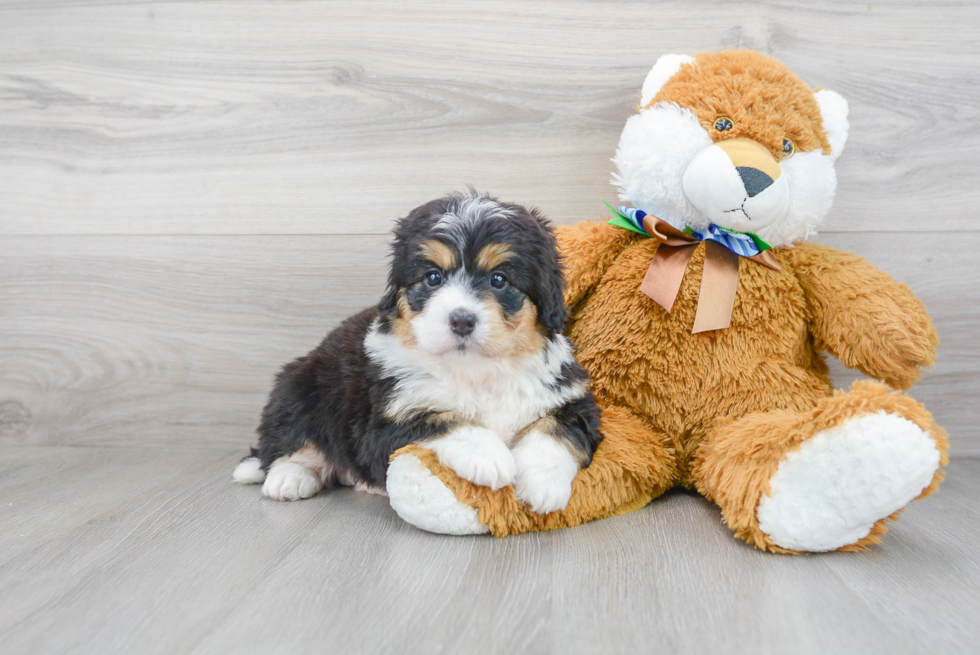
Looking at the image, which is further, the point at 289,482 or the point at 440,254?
the point at 289,482

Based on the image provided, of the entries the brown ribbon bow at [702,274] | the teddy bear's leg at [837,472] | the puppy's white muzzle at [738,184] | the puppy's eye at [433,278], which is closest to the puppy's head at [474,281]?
the puppy's eye at [433,278]

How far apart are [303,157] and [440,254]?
102cm

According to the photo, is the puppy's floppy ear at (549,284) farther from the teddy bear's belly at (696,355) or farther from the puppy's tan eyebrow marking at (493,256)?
the teddy bear's belly at (696,355)

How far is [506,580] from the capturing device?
1.34m

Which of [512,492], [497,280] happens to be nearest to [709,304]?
[497,280]

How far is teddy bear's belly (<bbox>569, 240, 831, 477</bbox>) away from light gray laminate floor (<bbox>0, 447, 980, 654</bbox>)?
26 cm

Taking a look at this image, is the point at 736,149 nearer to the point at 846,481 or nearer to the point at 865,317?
the point at 865,317

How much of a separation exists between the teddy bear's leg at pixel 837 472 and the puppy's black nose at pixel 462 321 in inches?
26.7

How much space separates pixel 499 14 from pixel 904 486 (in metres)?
1.72

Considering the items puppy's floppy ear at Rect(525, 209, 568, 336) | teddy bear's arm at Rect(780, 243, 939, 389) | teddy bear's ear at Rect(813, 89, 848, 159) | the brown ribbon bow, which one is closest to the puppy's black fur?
puppy's floppy ear at Rect(525, 209, 568, 336)

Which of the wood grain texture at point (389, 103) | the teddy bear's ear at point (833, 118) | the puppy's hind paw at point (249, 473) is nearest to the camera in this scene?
the teddy bear's ear at point (833, 118)

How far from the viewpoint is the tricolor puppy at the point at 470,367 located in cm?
149

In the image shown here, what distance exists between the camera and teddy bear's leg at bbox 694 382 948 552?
52.7 inches

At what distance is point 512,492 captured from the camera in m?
1.54
